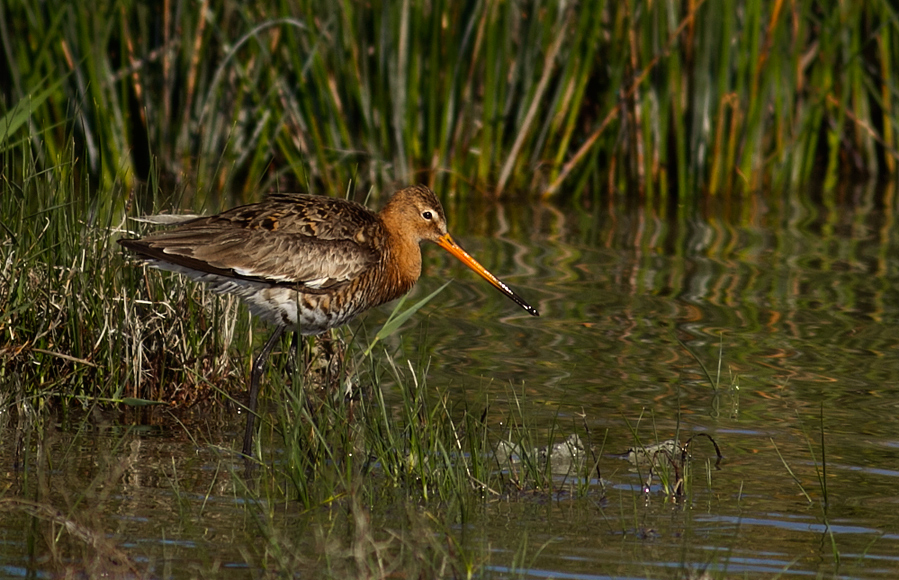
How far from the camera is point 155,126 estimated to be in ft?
34.3

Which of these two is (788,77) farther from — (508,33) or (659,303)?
(659,303)

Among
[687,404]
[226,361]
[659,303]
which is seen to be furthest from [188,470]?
[659,303]

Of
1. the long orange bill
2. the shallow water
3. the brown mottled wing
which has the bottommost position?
the shallow water

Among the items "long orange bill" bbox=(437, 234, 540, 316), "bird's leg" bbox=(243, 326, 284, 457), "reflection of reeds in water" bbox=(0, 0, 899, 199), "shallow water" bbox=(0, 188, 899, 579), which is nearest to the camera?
"shallow water" bbox=(0, 188, 899, 579)

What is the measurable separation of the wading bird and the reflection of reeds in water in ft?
13.0

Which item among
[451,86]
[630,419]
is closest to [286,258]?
[630,419]

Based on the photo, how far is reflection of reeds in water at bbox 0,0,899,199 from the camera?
33.2 ft

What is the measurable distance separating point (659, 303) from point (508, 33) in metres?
2.92

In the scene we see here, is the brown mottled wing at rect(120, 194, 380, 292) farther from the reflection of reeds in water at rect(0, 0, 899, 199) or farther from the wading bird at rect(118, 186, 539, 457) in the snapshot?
the reflection of reeds in water at rect(0, 0, 899, 199)

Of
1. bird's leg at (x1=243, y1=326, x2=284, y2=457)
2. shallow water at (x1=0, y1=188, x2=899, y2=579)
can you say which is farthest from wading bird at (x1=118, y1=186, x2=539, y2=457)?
shallow water at (x1=0, y1=188, x2=899, y2=579)

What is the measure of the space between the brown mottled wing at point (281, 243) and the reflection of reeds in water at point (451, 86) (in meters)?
3.98

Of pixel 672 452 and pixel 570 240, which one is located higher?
pixel 672 452

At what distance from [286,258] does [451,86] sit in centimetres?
470

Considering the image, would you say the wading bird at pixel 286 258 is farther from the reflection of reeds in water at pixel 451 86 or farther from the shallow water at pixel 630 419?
the reflection of reeds in water at pixel 451 86
